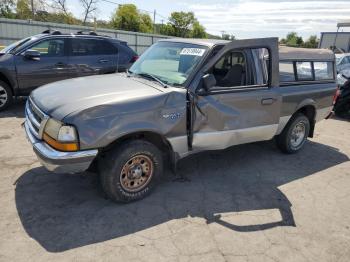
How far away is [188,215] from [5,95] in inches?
218

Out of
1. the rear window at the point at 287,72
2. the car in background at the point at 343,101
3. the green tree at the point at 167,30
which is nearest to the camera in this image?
the rear window at the point at 287,72

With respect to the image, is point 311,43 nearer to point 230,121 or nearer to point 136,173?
point 230,121

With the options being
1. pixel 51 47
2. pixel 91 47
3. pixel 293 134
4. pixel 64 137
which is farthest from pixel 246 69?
pixel 51 47

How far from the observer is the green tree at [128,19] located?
50.1 meters

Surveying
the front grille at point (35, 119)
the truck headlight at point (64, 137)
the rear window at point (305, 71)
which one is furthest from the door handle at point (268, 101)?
the front grille at point (35, 119)

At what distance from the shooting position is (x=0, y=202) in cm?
369

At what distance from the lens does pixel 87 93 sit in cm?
371

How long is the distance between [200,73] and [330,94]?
3.28 m

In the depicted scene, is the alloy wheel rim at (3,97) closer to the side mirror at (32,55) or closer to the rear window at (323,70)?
the side mirror at (32,55)

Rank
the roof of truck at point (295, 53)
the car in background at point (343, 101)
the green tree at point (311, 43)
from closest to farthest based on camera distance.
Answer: the roof of truck at point (295, 53), the car in background at point (343, 101), the green tree at point (311, 43)

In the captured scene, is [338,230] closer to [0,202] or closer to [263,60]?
[263,60]

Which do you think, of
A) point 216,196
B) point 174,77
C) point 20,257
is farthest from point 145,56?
point 20,257

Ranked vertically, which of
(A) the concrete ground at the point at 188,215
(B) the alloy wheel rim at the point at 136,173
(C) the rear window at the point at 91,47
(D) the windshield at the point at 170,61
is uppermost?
(C) the rear window at the point at 91,47

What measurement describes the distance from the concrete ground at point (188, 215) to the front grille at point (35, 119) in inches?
31.2
